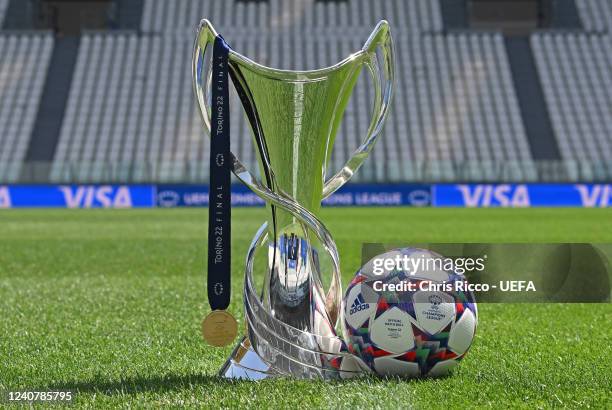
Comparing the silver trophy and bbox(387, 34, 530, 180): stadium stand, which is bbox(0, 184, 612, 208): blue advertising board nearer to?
bbox(387, 34, 530, 180): stadium stand

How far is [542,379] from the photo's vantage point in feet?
10.8

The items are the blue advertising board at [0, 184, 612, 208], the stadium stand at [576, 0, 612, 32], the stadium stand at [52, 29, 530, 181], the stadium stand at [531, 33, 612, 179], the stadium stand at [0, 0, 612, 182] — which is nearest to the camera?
the blue advertising board at [0, 184, 612, 208]

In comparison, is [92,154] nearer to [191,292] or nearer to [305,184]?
[191,292]

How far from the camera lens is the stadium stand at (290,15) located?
1284 inches

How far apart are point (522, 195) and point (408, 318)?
23.7 metres

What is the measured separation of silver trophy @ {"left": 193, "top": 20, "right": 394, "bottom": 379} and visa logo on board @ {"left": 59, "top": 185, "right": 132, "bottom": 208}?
76.0 feet

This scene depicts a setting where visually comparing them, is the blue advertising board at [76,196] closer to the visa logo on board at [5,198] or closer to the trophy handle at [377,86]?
the visa logo on board at [5,198]

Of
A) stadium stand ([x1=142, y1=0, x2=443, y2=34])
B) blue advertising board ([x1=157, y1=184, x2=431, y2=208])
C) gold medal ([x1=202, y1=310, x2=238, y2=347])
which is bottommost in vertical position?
blue advertising board ([x1=157, y1=184, x2=431, y2=208])

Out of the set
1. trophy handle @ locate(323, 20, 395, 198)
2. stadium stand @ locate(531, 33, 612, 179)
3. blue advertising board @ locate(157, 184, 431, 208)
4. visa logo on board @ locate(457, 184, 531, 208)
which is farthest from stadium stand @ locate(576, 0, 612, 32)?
trophy handle @ locate(323, 20, 395, 198)

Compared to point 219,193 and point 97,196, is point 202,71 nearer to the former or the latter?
point 219,193

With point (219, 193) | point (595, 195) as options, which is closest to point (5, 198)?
point (595, 195)

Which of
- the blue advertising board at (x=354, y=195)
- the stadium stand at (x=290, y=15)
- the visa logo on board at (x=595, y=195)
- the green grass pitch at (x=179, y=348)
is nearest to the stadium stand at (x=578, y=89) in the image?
the visa logo on board at (x=595, y=195)

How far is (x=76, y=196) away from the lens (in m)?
26.0

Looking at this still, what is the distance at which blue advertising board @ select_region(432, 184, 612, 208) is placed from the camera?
25562 mm
